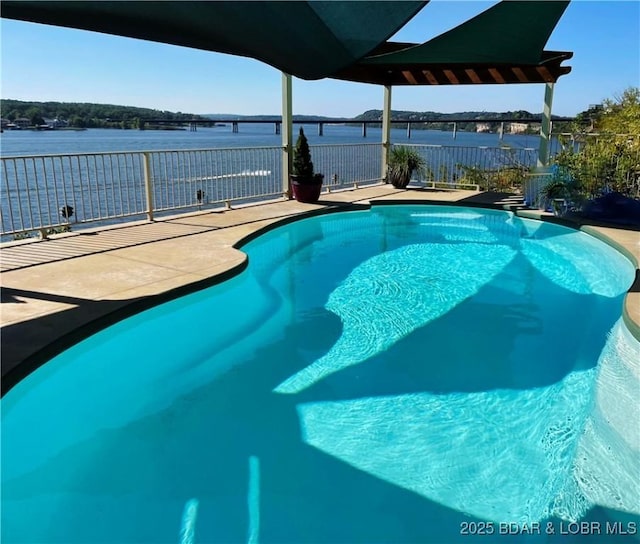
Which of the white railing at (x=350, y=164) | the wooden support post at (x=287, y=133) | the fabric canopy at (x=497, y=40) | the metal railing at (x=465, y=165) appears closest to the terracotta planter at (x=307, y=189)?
the wooden support post at (x=287, y=133)

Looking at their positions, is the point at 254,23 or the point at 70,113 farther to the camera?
the point at 70,113

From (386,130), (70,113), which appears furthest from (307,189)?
(70,113)

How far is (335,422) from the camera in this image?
3.33 metres

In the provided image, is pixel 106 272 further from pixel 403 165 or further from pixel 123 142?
pixel 123 142

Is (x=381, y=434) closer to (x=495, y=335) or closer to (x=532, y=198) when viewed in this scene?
(x=495, y=335)

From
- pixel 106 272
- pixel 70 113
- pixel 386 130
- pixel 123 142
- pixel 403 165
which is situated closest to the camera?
pixel 106 272

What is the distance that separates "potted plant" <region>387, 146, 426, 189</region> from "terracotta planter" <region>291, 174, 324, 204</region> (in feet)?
8.95

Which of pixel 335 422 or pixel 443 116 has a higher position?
pixel 443 116

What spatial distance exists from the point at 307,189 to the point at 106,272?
16.5ft

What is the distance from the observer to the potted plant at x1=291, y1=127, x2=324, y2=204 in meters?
9.34

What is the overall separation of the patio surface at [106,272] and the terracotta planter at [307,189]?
4.01 ft

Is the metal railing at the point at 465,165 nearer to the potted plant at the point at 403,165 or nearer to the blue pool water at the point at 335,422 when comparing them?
the potted plant at the point at 403,165

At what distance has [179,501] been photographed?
2604 mm

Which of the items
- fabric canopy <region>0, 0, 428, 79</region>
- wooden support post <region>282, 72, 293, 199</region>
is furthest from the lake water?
fabric canopy <region>0, 0, 428, 79</region>
